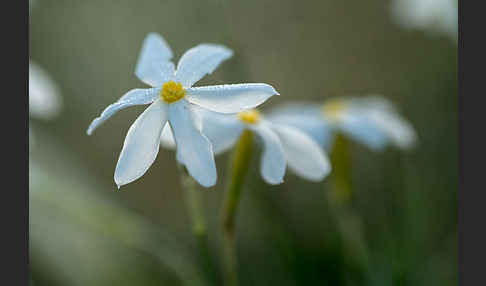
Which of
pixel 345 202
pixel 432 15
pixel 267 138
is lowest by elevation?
pixel 345 202

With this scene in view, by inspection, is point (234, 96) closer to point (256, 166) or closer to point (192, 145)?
point (192, 145)

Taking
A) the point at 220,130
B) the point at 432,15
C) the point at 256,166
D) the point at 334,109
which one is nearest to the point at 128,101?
the point at 220,130

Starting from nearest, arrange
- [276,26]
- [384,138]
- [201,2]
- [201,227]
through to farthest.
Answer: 1. [201,227]
2. [384,138]
3. [201,2]
4. [276,26]

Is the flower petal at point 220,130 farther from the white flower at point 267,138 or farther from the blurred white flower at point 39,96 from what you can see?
the blurred white flower at point 39,96

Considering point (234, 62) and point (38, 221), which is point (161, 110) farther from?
point (38, 221)

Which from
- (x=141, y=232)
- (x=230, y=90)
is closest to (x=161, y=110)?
(x=230, y=90)

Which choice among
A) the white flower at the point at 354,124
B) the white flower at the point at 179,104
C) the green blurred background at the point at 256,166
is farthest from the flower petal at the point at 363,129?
the white flower at the point at 179,104
